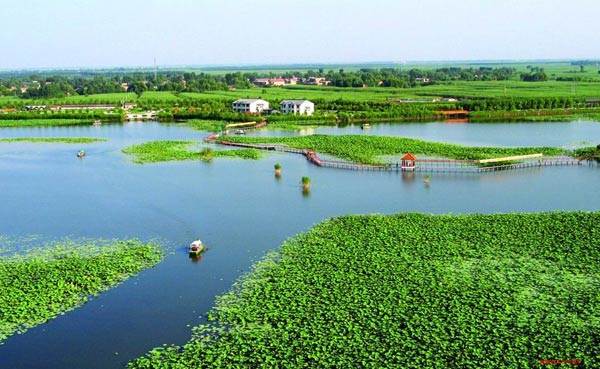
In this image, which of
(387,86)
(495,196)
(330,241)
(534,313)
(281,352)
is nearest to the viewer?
(281,352)

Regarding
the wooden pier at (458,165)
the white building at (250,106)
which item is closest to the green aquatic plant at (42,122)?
the white building at (250,106)

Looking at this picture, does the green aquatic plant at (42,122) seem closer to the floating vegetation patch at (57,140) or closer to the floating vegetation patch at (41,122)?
the floating vegetation patch at (41,122)

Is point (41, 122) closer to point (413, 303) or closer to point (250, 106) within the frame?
point (250, 106)

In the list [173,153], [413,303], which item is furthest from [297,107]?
[413,303]

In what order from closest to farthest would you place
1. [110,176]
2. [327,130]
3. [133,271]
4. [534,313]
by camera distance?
[534,313]
[133,271]
[110,176]
[327,130]

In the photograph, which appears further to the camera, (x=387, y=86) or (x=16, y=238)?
(x=387, y=86)

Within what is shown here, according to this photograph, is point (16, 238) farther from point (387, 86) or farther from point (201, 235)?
point (387, 86)

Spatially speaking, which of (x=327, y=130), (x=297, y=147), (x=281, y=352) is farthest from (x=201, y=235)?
(x=327, y=130)
